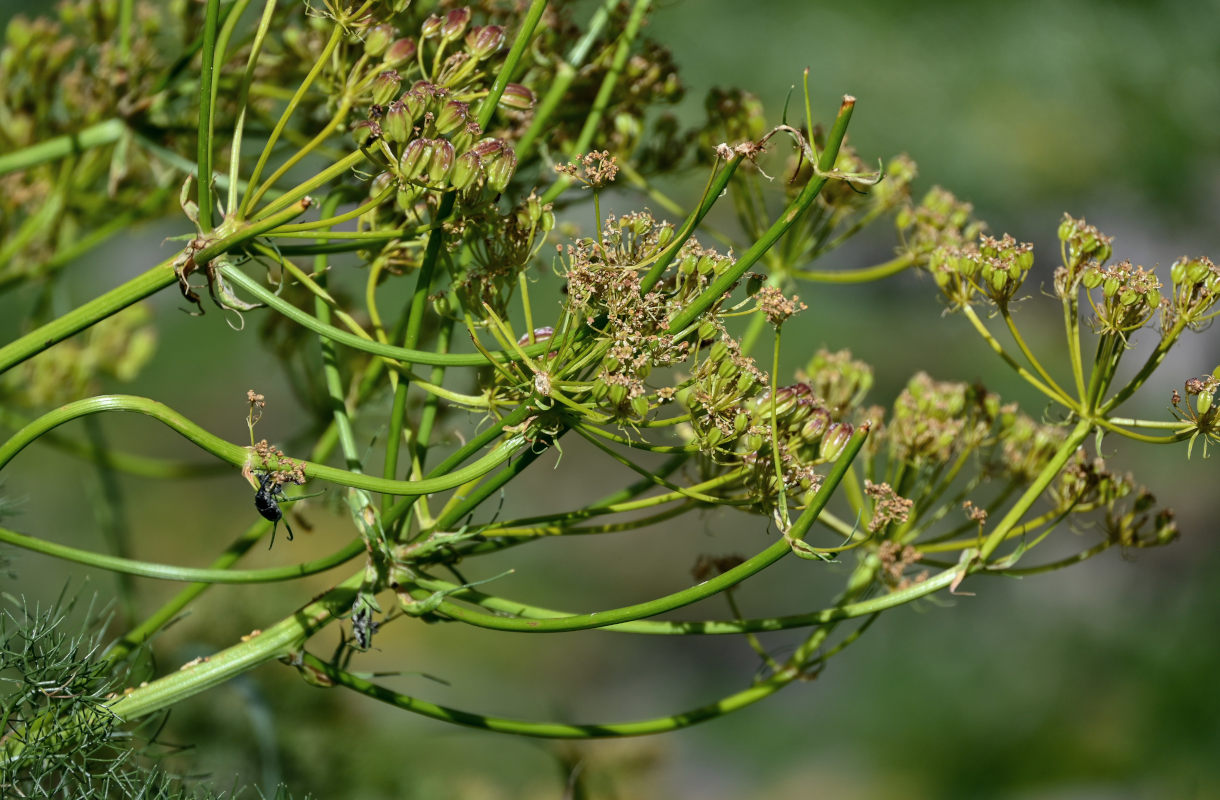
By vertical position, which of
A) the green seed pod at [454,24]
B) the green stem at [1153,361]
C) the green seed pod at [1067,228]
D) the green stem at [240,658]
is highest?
the green seed pod at [1067,228]

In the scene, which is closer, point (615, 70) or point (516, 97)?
point (516, 97)

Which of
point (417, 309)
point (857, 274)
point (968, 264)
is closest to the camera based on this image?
point (417, 309)

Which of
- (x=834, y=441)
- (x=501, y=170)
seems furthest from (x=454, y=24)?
(x=834, y=441)

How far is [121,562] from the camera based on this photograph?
0.60m

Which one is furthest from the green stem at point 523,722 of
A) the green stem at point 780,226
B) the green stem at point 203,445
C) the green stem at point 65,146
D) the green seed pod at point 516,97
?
the green stem at point 65,146

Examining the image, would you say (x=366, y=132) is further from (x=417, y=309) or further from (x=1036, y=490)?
(x=1036, y=490)

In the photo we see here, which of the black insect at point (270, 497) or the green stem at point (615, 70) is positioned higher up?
the green stem at point (615, 70)

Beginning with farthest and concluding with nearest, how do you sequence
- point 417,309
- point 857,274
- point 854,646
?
point 854,646 < point 857,274 < point 417,309

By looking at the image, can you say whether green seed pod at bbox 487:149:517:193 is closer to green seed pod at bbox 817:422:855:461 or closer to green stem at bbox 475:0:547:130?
green stem at bbox 475:0:547:130

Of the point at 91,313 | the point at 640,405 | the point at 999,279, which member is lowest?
the point at 91,313

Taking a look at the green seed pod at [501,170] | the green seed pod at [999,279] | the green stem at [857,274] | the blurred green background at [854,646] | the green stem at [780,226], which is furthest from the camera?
the blurred green background at [854,646]

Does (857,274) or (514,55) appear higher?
(857,274)

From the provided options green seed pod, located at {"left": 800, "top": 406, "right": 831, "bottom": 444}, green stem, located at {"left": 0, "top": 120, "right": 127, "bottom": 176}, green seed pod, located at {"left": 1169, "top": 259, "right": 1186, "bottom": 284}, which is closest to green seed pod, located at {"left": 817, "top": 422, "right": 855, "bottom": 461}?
green seed pod, located at {"left": 800, "top": 406, "right": 831, "bottom": 444}

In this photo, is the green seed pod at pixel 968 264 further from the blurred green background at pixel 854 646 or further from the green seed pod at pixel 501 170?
the blurred green background at pixel 854 646
